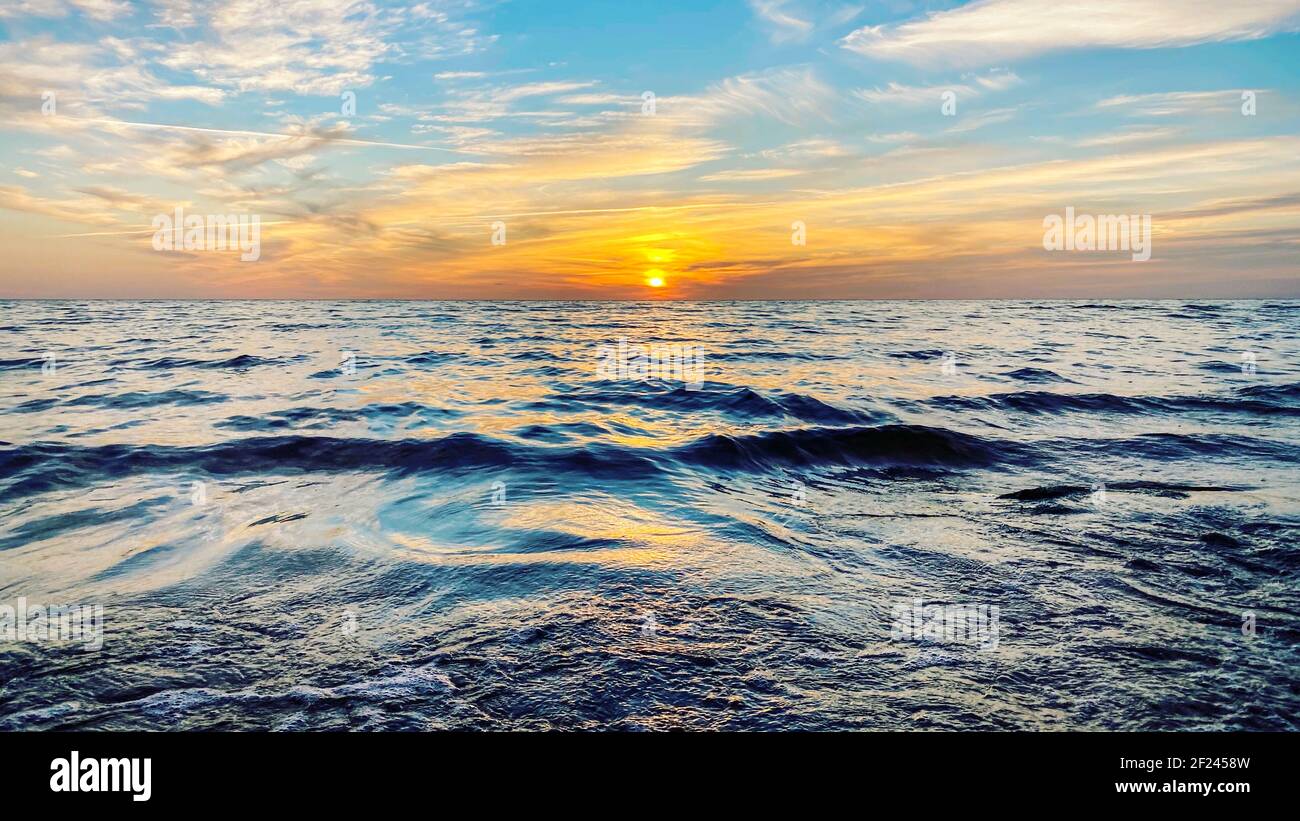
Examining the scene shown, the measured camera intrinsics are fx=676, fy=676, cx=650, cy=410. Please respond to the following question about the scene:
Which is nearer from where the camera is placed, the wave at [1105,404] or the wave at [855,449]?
the wave at [855,449]

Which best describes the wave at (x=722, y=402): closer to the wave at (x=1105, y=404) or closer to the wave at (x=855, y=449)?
the wave at (x=855, y=449)

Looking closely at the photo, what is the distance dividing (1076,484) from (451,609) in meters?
7.84

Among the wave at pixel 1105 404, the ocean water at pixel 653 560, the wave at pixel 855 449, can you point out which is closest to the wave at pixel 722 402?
the ocean water at pixel 653 560

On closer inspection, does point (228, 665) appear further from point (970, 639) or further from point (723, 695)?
point (970, 639)

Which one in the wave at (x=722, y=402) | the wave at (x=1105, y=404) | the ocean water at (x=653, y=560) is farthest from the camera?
the wave at (x=1105, y=404)

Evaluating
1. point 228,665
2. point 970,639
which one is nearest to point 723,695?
point 970,639

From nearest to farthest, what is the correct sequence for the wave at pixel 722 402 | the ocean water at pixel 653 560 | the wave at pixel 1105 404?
the ocean water at pixel 653 560
the wave at pixel 722 402
the wave at pixel 1105 404

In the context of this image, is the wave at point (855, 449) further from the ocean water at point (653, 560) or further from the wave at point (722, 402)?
the wave at point (722, 402)

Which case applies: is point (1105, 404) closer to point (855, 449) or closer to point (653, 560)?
point (855, 449)

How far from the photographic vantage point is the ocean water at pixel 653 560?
348 centimetres

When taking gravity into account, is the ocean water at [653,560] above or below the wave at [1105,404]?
below

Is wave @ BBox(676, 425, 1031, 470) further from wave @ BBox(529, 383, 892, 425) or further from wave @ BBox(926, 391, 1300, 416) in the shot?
wave @ BBox(926, 391, 1300, 416)
